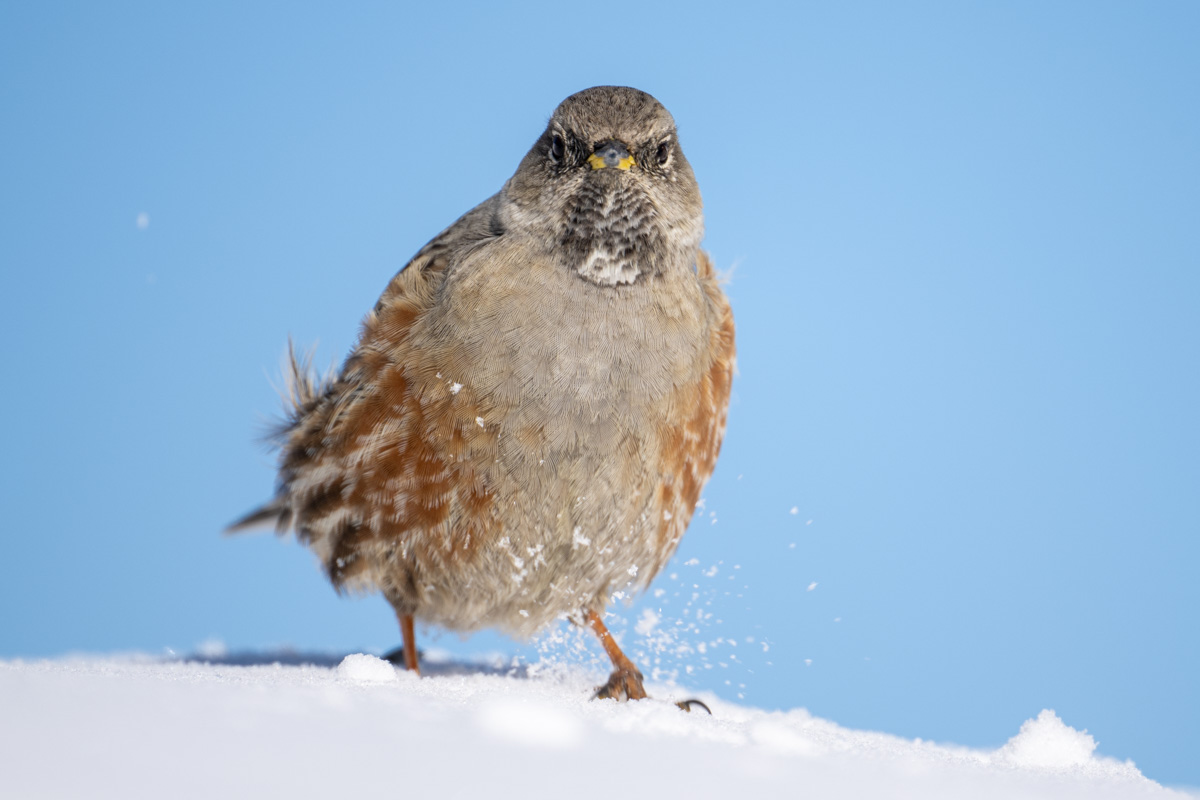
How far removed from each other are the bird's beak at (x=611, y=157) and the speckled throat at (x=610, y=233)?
0.08m

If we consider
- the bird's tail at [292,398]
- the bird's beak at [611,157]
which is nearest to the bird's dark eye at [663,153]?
the bird's beak at [611,157]

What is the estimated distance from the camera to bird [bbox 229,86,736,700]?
436cm

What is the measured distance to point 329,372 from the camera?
544cm

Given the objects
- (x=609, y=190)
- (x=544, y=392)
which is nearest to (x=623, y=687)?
(x=544, y=392)

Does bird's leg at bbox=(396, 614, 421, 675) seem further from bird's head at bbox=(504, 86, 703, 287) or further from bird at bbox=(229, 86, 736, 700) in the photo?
bird's head at bbox=(504, 86, 703, 287)

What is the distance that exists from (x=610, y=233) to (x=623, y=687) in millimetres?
2142

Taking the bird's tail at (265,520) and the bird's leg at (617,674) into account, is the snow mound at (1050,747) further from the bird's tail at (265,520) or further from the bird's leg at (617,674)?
the bird's tail at (265,520)

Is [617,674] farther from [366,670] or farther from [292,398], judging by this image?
[292,398]

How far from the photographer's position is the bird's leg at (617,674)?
4934 mm

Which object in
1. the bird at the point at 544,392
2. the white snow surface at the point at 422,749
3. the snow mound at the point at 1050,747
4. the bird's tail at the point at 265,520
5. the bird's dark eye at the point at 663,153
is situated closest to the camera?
the white snow surface at the point at 422,749

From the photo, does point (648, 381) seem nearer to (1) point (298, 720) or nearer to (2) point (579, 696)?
(2) point (579, 696)

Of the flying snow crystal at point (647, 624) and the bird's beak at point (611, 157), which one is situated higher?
the bird's beak at point (611, 157)

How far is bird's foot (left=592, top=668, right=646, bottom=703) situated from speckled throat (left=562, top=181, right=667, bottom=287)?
190 cm

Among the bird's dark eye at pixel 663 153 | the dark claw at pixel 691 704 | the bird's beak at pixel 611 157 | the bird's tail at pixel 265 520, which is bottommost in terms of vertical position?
the dark claw at pixel 691 704
